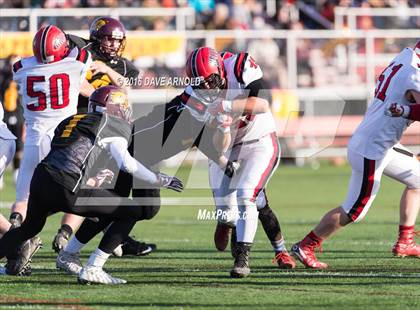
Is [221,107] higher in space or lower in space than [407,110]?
higher

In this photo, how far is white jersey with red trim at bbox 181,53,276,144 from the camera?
24.6 ft

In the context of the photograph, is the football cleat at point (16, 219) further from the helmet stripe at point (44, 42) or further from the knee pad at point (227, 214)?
the knee pad at point (227, 214)

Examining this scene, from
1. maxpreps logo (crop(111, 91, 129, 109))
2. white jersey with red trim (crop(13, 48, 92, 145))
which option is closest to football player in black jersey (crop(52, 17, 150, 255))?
white jersey with red trim (crop(13, 48, 92, 145))

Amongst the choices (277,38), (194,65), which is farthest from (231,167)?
(277,38)

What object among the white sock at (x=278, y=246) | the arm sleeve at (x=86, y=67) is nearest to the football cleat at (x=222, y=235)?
the white sock at (x=278, y=246)

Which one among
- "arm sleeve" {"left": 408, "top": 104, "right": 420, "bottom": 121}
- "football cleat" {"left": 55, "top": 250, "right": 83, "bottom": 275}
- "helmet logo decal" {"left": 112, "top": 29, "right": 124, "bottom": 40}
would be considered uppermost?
"helmet logo decal" {"left": 112, "top": 29, "right": 124, "bottom": 40}

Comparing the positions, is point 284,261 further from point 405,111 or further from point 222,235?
point 405,111

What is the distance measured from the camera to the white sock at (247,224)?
744cm

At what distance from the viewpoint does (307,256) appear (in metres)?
7.93

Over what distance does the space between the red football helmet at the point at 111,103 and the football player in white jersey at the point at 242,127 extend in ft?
2.25

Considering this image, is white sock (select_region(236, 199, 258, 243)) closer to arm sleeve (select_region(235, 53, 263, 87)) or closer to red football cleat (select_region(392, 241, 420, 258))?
arm sleeve (select_region(235, 53, 263, 87))

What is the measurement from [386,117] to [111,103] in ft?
7.62

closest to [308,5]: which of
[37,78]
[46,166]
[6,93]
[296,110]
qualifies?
[296,110]

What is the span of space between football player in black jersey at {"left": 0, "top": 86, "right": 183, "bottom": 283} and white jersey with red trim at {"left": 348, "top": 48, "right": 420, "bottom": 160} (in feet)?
6.10
